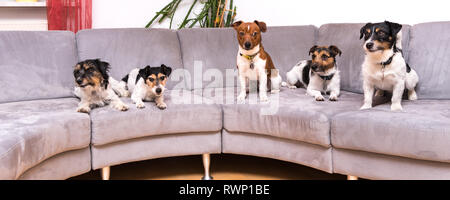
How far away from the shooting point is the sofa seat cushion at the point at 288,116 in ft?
8.16

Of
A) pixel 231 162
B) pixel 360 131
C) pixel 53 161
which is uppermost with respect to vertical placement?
pixel 360 131

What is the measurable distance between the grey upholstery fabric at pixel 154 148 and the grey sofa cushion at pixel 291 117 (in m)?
0.18

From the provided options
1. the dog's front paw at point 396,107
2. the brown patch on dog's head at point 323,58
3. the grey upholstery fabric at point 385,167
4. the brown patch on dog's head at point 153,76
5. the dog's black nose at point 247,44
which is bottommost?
the grey upholstery fabric at point 385,167

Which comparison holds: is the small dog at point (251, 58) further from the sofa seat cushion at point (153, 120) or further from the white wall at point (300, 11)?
the white wall at point (300, 11)

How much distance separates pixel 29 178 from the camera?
2.09 meters

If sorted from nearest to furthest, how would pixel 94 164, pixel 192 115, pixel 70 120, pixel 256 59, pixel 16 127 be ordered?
pixel 16 127, pixel 70 120, pixel 94 164, pixel 192 115, pixel 256 59

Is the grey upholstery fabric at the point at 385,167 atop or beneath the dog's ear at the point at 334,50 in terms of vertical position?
beneath

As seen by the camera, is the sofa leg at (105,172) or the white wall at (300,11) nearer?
the sofa leg at (105,172)

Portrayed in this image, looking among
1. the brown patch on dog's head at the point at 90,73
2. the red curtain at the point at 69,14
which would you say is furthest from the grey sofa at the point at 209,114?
the red curtain at the point at 69,14

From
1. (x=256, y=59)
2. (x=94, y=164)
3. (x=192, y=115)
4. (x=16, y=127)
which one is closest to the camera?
(x=16, y=127)

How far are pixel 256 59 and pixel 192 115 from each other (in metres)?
0.75

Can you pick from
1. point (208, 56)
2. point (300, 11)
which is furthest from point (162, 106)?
point (300, 11)
